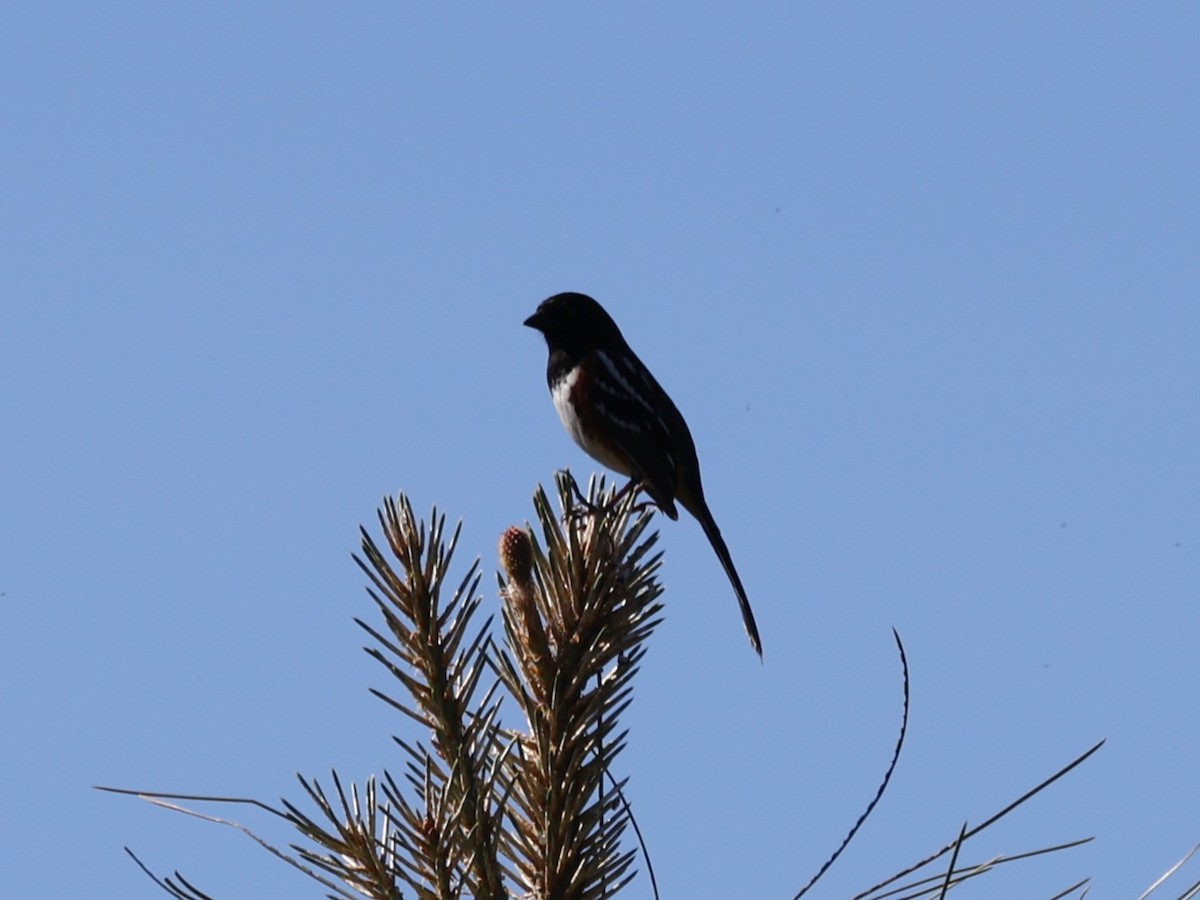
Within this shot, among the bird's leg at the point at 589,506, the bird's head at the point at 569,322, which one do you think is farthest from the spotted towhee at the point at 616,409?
the bird's leg at the point at 589,506

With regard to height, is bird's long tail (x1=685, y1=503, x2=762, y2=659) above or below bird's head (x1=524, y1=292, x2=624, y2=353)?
below

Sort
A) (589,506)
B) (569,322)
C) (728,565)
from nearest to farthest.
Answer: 1. (589,506)
2. (728,565)
3. (569,322)

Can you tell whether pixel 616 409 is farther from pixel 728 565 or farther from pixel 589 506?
pixel 589 506

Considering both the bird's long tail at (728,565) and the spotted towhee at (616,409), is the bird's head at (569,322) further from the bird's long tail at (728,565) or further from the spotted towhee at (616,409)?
the bird's long tail at (728,565)

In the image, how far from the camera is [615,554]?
2.34 meters

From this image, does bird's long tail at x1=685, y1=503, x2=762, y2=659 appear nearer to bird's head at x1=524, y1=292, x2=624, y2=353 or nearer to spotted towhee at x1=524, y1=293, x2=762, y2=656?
spotted towhee at x1=524, y1=293, x2=762, y2=656

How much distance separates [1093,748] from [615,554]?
952mm

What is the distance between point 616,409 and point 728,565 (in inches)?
43.3

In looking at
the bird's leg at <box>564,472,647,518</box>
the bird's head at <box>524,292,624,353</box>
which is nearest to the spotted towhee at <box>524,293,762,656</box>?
the bird's head at <box>524,292,624,353</box>

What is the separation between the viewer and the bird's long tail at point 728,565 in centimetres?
493

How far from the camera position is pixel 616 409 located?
6.63 meters

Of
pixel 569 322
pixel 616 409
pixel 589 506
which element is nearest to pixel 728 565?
pixel 616 409

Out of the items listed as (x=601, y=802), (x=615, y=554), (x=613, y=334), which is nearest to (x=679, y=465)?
(x=613, y=334)

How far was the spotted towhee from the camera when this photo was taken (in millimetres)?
6352
